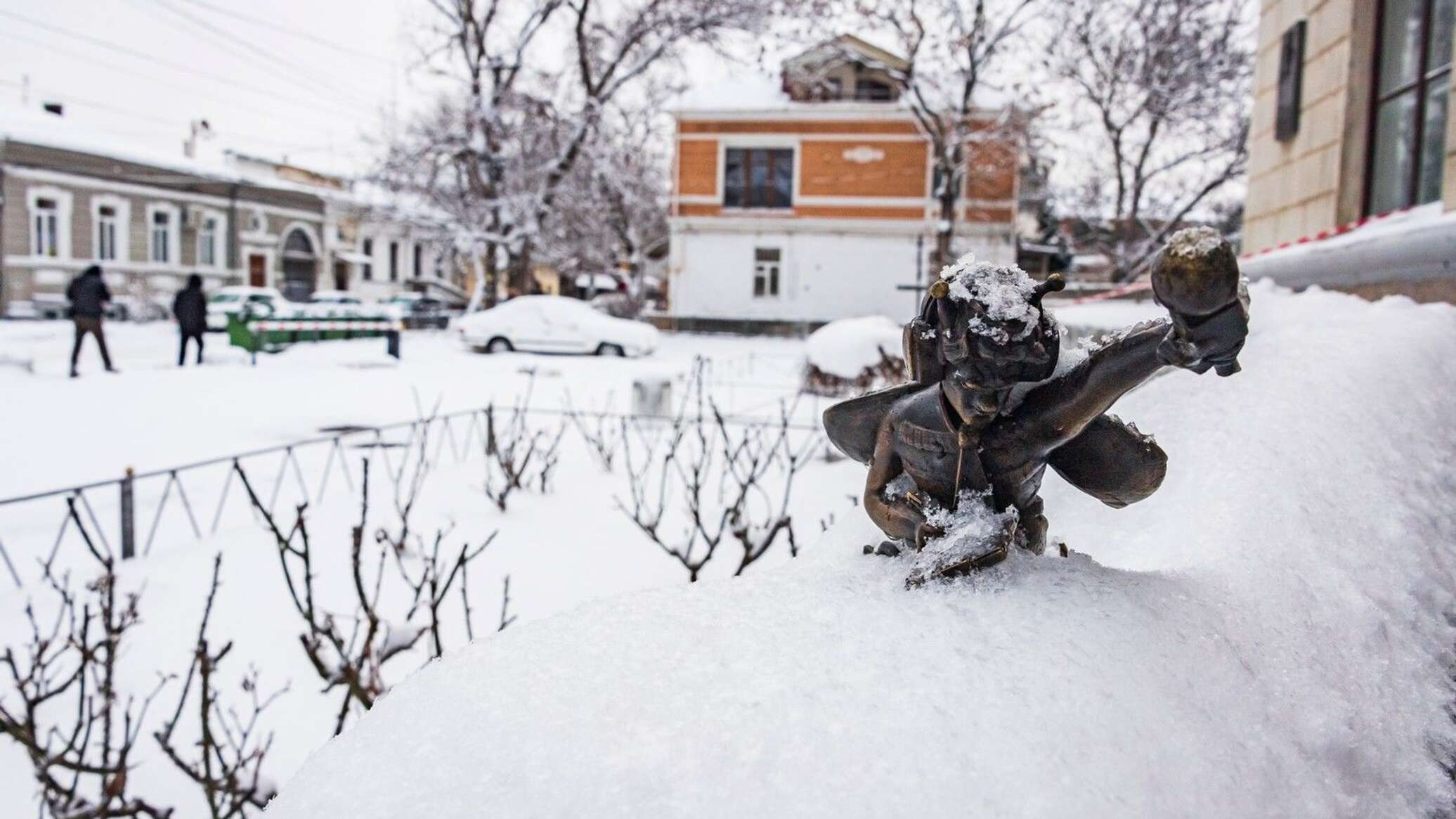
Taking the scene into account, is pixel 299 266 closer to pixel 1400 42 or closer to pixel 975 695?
pixel 1400 42

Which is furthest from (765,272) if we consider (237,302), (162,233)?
(162,233)

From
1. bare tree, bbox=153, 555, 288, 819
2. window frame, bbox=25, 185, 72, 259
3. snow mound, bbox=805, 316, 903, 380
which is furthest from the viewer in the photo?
window frame, bbox=25, 185, 72, 259

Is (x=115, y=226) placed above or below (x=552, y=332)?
above

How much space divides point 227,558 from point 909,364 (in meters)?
5.38

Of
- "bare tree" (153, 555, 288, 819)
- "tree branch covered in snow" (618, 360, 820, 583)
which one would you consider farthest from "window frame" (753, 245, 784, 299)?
"bare tree" (153, 555, 288, 819)

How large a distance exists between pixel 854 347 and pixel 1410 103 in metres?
7.18

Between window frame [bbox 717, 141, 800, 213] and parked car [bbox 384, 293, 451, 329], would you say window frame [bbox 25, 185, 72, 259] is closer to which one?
parked car [bbox 384, 293, 451, 329]

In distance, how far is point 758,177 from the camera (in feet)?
93.5

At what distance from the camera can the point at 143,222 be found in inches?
1294

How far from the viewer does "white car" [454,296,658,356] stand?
20.2 m

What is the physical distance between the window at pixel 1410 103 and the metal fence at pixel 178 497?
5.58 metres

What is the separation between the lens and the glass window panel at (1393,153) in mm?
5129

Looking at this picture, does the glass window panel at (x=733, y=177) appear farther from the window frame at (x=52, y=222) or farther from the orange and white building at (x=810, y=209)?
the window frame at (x=52, y=222)

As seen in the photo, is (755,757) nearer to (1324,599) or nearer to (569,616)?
(569,616)
